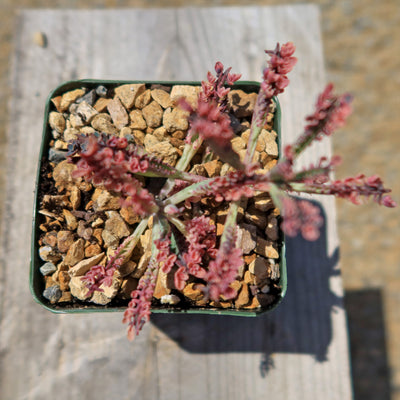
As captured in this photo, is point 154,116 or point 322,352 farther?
point 322,352

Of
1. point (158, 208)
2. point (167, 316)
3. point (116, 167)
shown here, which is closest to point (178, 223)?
point (158, 208)

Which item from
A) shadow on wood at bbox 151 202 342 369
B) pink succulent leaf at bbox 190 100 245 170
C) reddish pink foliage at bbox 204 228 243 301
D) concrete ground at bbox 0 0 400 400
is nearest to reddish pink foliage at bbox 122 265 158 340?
reddish pink foliage at bbox 204 228 243 301

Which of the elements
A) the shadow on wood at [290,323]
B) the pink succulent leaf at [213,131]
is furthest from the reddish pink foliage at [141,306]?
the shadow on wood at [290,323]

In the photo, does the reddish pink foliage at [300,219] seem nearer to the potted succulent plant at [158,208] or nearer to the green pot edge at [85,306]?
the potted succulent plant at [158,208]

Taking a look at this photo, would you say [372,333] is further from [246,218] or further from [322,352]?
[246,218]

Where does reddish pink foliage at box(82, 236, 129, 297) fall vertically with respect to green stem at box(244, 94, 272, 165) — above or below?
below

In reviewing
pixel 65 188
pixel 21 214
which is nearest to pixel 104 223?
pixel 65 188

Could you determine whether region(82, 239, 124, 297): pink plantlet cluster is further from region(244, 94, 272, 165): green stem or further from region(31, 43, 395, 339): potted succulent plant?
region(244, 94, 272, 165): green stem
